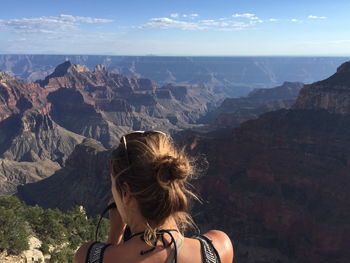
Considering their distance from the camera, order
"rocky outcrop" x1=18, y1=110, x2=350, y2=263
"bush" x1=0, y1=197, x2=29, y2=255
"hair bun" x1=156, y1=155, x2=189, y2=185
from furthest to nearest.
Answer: "rocky outcrop" x1=18, y1=110, x2=350, y2=263 → "bush" x1=0, y1=197, x2=29, y2=255 → "hair bun" x1=156, y1=155, x2=189, y2=185

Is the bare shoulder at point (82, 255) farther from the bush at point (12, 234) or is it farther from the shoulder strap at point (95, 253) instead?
the bush at point (12, 234)

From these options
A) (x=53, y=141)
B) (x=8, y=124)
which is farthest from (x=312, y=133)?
(x=8, y=124)

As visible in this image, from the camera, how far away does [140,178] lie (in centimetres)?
336

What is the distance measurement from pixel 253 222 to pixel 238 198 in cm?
494

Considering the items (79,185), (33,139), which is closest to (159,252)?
(79,185)

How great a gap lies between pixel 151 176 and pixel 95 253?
89 centimetres

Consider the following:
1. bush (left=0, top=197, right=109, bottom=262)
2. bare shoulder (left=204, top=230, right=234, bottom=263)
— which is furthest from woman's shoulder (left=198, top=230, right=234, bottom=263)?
bush (left=0, top=197, right=109, bottom=262)

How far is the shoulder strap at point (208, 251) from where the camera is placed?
3568 mm

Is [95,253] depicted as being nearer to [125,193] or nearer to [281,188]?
[125,193]

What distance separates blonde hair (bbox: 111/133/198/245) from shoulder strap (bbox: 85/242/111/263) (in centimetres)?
42

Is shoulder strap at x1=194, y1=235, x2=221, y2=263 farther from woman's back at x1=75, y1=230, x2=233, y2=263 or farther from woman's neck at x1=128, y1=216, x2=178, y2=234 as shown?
woman's neck at x1=128, y1=216, x2=178, y2=234

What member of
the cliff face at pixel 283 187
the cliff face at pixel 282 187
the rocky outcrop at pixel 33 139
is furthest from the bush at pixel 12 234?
the rocky outcrop at pixel 33 139

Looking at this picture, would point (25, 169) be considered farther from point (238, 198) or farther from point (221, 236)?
point (221, 236)

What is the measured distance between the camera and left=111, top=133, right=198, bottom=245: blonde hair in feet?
11.0
